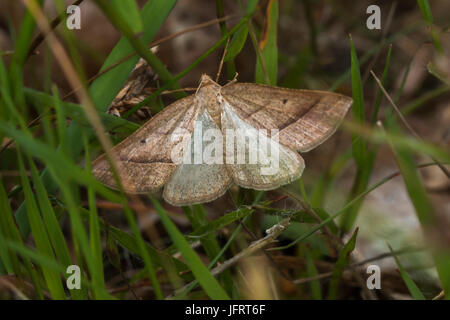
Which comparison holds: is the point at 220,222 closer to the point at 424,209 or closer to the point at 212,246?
the point at 212,246

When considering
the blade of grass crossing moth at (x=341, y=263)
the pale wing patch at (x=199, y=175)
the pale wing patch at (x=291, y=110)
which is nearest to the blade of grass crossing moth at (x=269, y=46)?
the pale wing patch at (x=291, y=110)

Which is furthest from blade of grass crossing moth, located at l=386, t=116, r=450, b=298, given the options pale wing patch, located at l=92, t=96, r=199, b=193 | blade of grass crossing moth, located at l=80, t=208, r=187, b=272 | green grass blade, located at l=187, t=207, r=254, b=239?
blade of grass crossing moth, located at l=80, t=208, r=187, b=272

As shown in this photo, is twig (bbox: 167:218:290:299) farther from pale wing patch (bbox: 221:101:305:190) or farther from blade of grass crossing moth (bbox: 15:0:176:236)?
blade of grass crossing moth (bbox: 15:0:176:236)

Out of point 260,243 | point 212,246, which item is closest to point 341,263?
point 260,243

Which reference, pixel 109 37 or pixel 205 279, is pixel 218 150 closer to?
pixel 205 279
